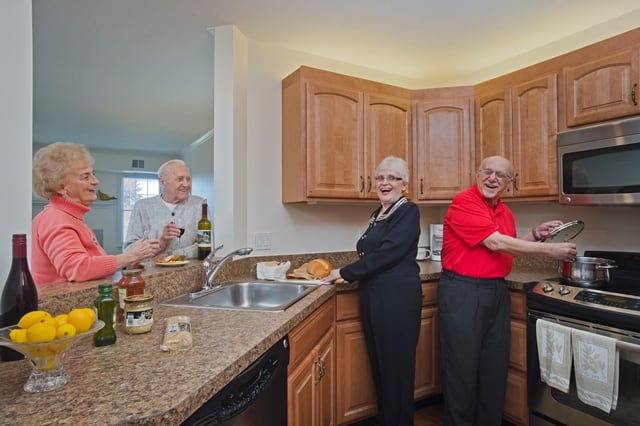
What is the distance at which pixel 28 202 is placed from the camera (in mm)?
1052

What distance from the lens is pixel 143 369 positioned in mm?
837

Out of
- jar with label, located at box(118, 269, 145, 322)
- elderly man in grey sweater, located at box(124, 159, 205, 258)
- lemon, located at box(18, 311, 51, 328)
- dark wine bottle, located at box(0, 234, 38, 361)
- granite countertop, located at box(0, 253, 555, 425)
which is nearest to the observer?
granite countertop, located at box(0, 253, 555, 425)

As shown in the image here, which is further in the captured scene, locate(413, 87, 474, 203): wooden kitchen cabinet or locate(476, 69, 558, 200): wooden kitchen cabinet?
locate(413, 87, 474, 203): wooden kitchen cabinet

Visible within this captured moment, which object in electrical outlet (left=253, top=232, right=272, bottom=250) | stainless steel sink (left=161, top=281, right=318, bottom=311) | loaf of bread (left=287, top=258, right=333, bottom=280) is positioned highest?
electrical outlet (left=253, top=232, right=272, bottom=250)

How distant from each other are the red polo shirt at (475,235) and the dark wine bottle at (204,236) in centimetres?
128

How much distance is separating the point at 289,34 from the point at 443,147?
1289 mm

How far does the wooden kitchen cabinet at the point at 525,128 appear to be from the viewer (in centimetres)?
211

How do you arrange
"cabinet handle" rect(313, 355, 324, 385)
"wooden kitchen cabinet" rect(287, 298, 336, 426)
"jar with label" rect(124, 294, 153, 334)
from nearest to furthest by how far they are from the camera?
"jar with label" rect(124, 294, 153, 334)
"wooden kitchen cabinet" rect(287, 298, 336, 426)
"cabinet handle" rect(313, 355, 324, 385)

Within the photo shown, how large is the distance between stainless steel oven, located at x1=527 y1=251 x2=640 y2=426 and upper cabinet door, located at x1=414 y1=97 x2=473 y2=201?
91 centimetres

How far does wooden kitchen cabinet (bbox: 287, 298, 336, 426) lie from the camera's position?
1.34m

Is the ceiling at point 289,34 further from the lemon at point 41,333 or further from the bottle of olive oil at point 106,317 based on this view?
the lemon at point 41,333

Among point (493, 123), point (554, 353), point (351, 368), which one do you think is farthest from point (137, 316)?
point (493, 123)

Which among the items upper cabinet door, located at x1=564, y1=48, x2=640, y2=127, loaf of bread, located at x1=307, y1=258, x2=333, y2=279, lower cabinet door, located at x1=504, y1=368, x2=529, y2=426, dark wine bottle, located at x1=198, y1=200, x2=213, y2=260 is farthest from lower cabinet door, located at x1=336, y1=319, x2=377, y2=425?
upper cabinet door, located at x1=564, y1=48, x2=640, y2=127

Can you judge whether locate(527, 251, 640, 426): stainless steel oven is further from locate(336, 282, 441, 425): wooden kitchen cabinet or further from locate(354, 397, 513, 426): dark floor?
locate(336, 282, 441, 425): wooden kitchen cabinet
